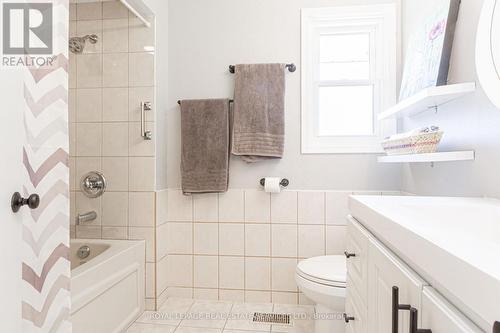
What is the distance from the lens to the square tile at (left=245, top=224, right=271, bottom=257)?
7.14 feet

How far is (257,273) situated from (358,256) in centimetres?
126

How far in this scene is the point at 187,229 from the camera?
224cm

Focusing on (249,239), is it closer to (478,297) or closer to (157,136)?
(157,136)

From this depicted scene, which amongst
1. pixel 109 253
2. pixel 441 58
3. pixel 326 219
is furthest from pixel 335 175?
pixel 109 253

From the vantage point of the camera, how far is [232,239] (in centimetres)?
220

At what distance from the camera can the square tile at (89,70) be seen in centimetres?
216

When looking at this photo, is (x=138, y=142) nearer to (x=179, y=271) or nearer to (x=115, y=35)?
(x=115, y=35)

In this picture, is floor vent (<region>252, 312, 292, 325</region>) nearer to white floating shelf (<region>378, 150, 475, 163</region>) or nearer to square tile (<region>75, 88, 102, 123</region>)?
white floating shelf (<region>378, 150, 475, 163</region>)

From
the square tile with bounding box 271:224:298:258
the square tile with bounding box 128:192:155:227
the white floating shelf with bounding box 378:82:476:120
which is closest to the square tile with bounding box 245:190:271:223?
the square tile with bounding box 271:224:298:258

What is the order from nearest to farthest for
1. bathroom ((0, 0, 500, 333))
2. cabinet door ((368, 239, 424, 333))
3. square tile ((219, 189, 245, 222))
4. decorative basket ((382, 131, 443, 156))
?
cabinet door ((368, 239, 424, 333)), decorative basket ((382, 131, 443, 156)), bathroom ((0, 0, 500, 333)), square tile ((219, 189, 245, 222))

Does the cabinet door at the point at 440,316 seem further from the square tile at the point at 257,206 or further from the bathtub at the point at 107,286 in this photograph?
the square tile at the point at 257,206

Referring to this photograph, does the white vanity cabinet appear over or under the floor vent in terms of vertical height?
over

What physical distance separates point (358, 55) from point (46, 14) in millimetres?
1890

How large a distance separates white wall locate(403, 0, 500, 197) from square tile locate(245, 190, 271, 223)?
103 centimetres
